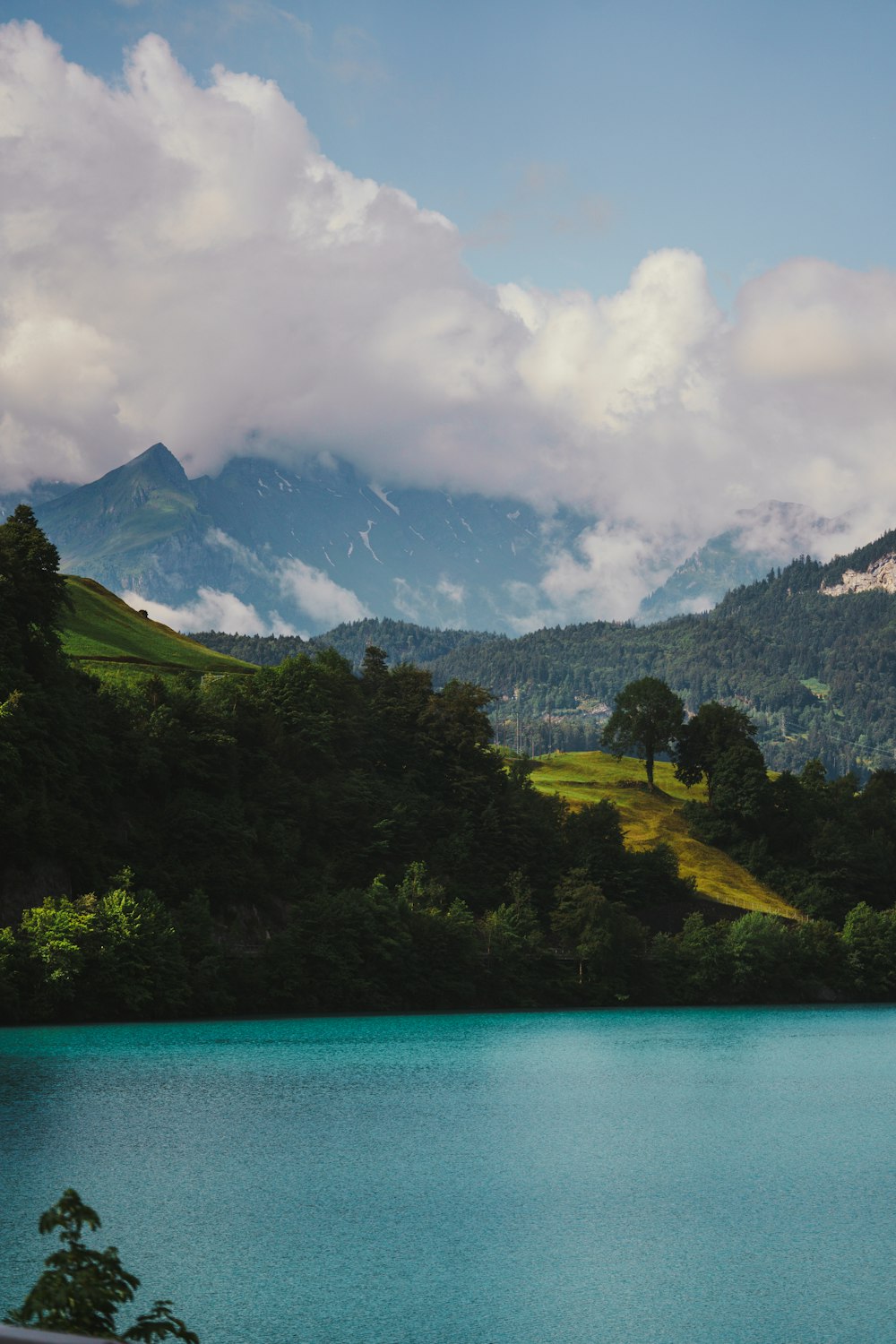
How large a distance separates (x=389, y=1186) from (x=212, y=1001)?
46.9 m

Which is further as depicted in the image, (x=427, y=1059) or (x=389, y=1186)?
(x=427, y=1059)

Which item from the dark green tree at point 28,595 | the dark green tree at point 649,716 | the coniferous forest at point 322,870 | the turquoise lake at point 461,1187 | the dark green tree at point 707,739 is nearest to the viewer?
the turquoise lake at point 461,1187

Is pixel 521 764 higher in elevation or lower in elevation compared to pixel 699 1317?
higher

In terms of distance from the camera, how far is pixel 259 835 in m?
96.3

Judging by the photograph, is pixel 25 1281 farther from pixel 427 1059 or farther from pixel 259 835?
pixel 259 835

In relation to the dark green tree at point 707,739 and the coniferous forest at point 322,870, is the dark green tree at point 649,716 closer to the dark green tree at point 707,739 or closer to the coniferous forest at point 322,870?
the dark green tree at point 707,739

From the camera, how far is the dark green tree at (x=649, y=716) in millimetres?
175625

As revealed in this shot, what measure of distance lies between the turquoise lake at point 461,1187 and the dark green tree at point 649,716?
111m

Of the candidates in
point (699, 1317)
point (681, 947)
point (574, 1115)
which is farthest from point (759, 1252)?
point (681, 947)

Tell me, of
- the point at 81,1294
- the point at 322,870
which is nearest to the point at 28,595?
the point at 322,870

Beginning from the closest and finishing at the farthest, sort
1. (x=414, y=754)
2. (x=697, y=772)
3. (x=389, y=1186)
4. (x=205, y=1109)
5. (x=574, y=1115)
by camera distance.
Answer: (x=389, y=1186) < (x=205, y=1109) < (x=574, y=1115) < (x=414, y=754) < (x=697, y=772)

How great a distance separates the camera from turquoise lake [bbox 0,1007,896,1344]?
934 inches

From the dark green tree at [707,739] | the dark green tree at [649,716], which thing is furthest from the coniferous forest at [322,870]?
the dark green tree at [649,716]

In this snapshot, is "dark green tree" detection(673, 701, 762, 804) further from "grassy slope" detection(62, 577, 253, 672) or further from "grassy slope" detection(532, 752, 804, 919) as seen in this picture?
"grassy slope" detection(62, 577, 253, 672)
